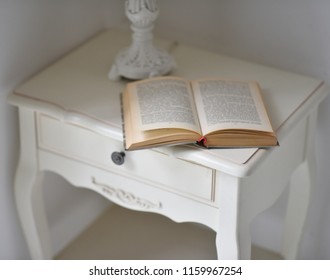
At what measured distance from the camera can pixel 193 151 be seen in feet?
4.16

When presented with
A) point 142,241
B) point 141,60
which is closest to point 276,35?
point 141,60

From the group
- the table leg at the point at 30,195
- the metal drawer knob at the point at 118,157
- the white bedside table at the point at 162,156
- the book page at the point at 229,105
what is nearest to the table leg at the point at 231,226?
the white bedside table at the point at 162,156

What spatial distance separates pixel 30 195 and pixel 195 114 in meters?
0.47

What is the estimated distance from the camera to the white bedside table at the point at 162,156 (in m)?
1.30

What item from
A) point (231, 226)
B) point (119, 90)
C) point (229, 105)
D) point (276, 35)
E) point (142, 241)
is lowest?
point (231, 226)

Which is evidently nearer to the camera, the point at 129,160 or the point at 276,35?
the point at 129,160

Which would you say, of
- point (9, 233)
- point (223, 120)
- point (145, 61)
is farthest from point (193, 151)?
point (9, 233)

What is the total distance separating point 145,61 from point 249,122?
297 mm

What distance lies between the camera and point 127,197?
1.44 m

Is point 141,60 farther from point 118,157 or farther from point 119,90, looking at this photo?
point 118,157

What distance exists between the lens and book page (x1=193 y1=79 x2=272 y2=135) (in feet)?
4.20

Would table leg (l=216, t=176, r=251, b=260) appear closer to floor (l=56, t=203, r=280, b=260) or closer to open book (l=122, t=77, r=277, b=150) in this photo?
open book (l=122, t=77, r=277, b=150)

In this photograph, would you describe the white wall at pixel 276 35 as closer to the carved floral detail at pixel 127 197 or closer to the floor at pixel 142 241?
the floor at pixel 142 241

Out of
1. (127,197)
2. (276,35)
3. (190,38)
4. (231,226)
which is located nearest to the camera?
(231,226)
